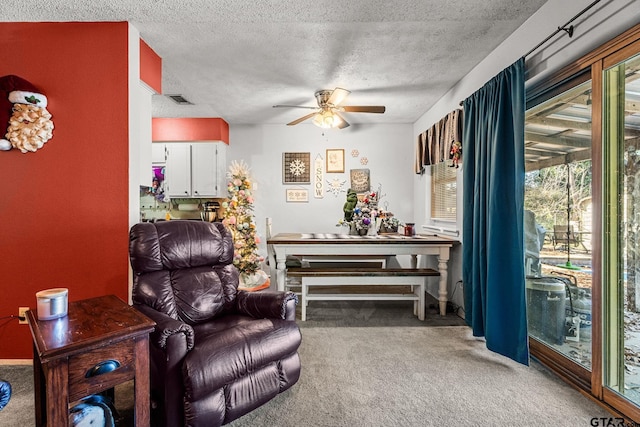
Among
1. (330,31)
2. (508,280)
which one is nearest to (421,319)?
(508,280)

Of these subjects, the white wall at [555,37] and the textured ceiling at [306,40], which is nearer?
the white wall at [555,37]

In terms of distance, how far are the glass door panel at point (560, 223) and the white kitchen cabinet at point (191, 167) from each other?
4200mm

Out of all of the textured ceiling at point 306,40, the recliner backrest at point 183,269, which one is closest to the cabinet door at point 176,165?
the textured ceiling at point 306,40

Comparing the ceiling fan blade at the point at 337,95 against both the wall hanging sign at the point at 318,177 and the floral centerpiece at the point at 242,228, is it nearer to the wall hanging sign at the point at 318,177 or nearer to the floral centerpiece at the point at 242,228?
the floral centerpiece at the point at 242,228

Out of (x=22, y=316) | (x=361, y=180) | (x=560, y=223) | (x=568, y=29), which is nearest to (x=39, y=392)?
(x=22, y=316)

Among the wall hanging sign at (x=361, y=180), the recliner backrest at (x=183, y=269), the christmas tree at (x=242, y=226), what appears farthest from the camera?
the wall hanging sign at (x=361, y=180)

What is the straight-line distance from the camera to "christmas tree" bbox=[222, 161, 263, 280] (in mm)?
4176

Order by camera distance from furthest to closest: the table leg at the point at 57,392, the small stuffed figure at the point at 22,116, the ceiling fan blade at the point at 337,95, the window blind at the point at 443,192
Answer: the window blind at the point at 443,192 < the ceiling fan blade at the point at 337,95 < the small stuffed figure at the point at 22,116 < the table leg at the point at 57,392

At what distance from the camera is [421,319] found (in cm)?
333

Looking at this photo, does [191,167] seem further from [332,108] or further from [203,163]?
[332,108]

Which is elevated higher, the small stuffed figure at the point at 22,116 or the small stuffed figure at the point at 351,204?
the small stuffed figure at the point at 22,116

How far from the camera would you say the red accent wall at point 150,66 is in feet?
8.65

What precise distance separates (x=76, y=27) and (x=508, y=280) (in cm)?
388

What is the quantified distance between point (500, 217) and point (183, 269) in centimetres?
247
